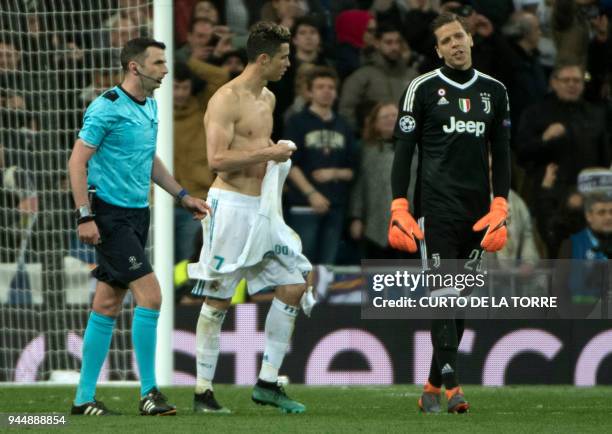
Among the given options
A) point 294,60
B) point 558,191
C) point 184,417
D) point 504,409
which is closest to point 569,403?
point 504,409

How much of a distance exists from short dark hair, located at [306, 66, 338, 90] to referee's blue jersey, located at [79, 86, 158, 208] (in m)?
3.97

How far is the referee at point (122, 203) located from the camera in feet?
24.2

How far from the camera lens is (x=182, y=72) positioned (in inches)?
461

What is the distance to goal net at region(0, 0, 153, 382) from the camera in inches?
416

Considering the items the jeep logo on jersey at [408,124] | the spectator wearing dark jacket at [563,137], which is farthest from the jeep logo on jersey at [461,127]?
the spectator wearing dark jacket at [563,137]

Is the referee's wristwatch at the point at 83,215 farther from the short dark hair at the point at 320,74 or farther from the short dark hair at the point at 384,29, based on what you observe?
the short dark hair at the point at 384,29

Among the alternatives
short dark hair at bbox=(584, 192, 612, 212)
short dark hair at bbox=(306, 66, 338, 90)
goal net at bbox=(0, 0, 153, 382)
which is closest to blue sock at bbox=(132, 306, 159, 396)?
goal net at bbox=(0, 0, 153, 382)

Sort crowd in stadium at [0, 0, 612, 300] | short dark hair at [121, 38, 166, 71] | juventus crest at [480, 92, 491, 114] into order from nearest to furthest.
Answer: short dark hair at [121, 38, 166, 71] → juventus crest at [480, 92, 491, 114] → crowd in stadium at [0, 0, 612, 300]

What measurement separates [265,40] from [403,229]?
1.25 meters

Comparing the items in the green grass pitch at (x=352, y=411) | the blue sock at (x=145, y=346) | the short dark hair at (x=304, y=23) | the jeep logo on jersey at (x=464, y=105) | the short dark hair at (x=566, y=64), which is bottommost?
the green grass pitch at (x=352, y=411)

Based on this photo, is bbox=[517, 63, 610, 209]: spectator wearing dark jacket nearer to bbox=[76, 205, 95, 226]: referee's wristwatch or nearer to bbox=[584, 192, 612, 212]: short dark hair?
bbox=[584, 192, 612, 212]: short dark hair

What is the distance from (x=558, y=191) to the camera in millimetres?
11695

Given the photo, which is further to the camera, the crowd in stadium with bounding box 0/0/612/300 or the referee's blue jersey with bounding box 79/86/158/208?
the crowd in stadium with bounding box 0/0/612/300

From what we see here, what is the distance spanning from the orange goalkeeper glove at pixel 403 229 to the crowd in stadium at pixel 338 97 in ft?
11.5
